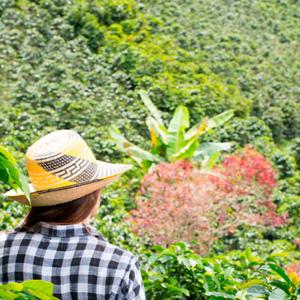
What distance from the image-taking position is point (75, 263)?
1.54 metres

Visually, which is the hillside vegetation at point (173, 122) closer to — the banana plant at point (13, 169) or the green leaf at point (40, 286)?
the green leaf at point (40, 286)

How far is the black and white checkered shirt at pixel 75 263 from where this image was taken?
5.01 ft

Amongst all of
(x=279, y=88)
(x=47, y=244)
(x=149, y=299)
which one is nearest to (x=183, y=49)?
(x=279, y=88)

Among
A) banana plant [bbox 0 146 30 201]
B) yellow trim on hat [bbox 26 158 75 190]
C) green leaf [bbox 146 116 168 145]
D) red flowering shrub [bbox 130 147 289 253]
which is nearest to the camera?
banana plant [bbox 0 146 30 201]

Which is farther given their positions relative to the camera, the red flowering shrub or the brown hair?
the red flowering shrub

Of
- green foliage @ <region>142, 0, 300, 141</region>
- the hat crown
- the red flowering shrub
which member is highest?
the hat crown

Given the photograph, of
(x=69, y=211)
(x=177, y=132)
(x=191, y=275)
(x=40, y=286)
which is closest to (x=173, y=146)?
(x=177, y=132)

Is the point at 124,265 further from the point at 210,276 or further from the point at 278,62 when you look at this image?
the point at 278,62

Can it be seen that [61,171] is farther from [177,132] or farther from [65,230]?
[177,132]

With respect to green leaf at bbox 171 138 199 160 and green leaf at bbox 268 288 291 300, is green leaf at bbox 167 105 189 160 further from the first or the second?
green leaf at bbox 268 288 291 300

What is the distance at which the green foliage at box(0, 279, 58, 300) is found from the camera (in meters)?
1.07

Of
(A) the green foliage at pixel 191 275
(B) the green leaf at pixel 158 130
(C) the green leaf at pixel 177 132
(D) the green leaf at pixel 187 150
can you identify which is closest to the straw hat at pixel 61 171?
(A) the green foliage at pixel 191 275

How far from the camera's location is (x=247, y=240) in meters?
7.09

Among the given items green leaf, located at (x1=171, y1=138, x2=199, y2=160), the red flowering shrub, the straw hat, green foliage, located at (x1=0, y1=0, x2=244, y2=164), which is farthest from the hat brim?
green leaf, located at (x1=171, y1=138, x2=199, y2=160)
